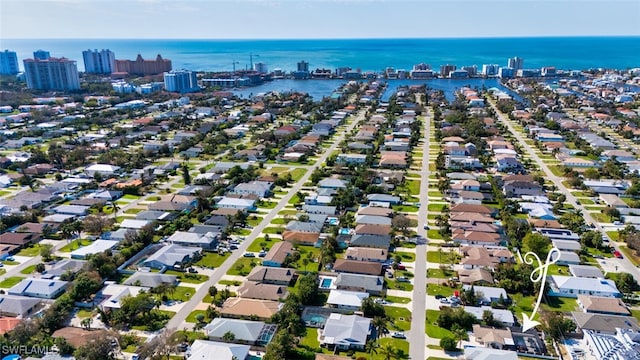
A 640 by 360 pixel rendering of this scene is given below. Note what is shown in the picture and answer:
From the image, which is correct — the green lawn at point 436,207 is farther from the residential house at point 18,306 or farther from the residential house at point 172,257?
the residential house at point 18,306

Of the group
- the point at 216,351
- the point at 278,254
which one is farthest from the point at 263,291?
the point at 216,351

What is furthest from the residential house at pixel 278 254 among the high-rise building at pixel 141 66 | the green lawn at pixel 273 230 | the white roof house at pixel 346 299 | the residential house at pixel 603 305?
the high-rise building at pixel 141 66

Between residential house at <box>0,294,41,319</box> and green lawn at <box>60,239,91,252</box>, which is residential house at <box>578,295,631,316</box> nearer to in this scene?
residential house at <box>0,294,41,319</box>

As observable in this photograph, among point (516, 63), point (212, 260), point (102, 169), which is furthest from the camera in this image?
point (516, 63)

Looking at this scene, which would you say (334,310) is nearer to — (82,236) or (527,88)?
(82,236)

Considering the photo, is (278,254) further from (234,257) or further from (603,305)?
(603,305)

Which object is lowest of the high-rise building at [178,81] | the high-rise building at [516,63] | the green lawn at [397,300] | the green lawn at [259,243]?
the green lawn at [397,300]
